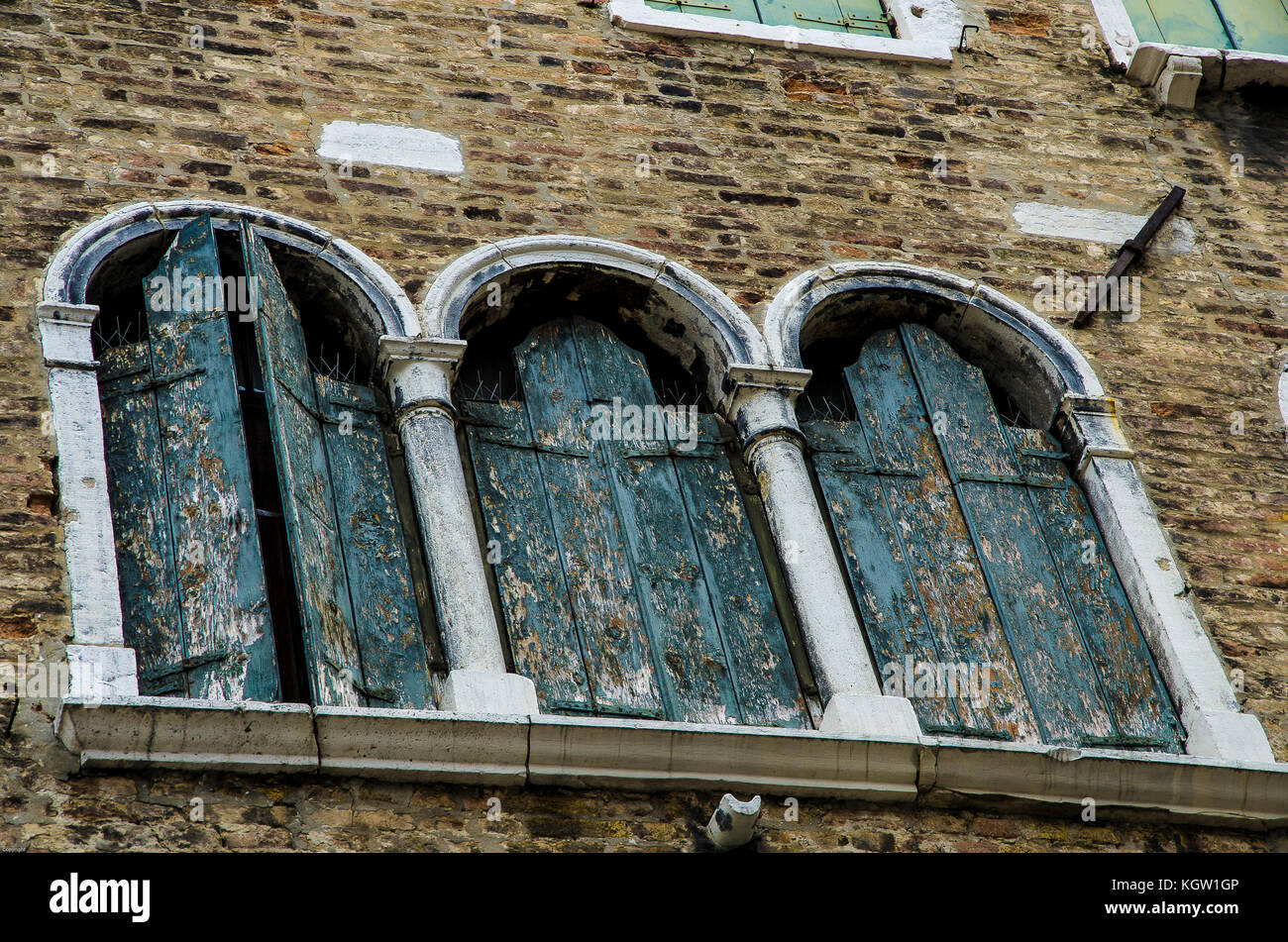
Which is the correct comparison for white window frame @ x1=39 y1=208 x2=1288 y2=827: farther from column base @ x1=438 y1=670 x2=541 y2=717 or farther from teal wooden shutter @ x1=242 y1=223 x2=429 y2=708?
teal wooden shutter @ x1=242 y1=223 x2=429 y2=708

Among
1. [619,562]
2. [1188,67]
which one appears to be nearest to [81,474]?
[619,562]

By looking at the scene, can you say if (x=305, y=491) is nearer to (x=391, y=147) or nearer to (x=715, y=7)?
(x=391, y=147)

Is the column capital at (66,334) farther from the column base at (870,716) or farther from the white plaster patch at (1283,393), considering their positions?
the white plaster patch at (1283,393)

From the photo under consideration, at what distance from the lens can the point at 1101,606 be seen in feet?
20.4

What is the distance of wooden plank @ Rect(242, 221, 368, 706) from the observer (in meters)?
5.17

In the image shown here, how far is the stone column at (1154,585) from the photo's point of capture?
5.82m

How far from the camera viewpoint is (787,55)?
7.75 metres

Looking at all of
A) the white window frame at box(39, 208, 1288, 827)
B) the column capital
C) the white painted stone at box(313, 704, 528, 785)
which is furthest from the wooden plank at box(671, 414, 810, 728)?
the column capital

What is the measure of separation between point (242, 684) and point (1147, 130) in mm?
4897

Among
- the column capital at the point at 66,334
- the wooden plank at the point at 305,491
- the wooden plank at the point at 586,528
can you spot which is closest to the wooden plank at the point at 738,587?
the wooden plank at the point at 586,528

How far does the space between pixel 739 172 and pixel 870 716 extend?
8.64 feet

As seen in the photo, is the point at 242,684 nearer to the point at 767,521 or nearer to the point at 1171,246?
the point at 767,521

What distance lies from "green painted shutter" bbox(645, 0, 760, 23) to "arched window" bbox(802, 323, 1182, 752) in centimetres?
185

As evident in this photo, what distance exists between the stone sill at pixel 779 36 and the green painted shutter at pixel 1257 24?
62.5 inches
